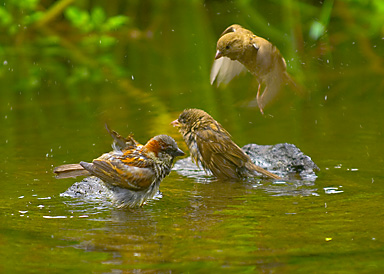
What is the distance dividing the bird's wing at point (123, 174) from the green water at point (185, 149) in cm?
23

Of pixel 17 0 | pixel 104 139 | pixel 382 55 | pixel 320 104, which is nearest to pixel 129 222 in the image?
pixel 104 139

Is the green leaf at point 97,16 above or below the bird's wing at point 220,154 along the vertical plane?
above

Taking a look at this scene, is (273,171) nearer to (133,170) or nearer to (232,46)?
(232,46)

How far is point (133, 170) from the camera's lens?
647cm

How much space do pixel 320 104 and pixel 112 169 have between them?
4699mm

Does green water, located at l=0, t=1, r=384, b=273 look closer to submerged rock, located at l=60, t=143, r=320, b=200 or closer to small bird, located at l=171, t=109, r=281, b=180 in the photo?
submerged rock, located at l=60, t=143, r=320, b=200

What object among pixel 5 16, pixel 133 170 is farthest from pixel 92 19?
pixel 133 170

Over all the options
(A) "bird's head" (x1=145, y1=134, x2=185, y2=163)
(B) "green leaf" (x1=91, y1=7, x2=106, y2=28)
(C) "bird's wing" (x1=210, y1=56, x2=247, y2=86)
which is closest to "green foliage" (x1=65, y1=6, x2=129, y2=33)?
(B) "green leaf" (x1=91, y1=7, x2=106, y2=28)

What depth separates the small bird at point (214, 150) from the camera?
25.2 feet

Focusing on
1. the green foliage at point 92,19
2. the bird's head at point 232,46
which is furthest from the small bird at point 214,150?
the green foliage at point 92,19

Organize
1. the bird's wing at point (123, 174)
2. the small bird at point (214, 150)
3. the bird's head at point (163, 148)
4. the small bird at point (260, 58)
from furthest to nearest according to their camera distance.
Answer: the small bird at point (260, 58) < the small bird at point (214, 150) < the bird's head at point (163, 148) < the bird's wing at point (123, 174)

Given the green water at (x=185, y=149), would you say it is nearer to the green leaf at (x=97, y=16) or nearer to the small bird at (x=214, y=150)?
the small bird at (x=214, y=150)

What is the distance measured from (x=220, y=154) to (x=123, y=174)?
1582 millimetres

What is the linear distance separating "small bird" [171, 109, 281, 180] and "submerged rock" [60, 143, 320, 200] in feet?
0.40
